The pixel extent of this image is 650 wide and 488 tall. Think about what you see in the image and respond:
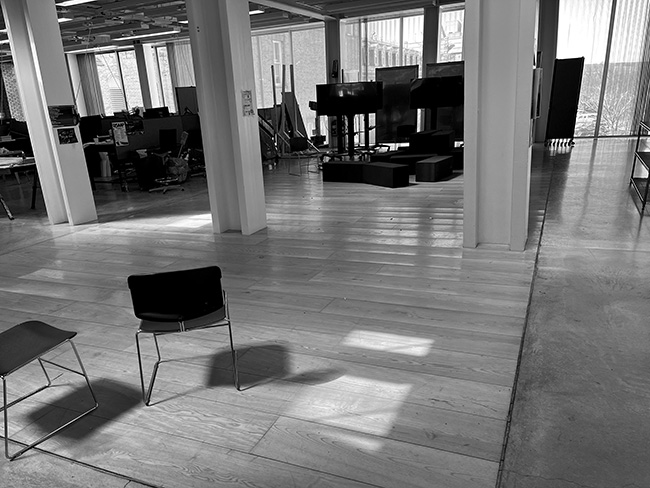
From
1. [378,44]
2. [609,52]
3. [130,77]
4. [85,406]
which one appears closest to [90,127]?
[378,44]

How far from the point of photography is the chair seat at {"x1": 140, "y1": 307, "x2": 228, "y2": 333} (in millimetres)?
2652

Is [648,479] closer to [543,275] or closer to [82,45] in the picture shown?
[543,275]

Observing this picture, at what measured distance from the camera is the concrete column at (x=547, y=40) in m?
12.2

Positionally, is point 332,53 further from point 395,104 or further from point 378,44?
point 395,104

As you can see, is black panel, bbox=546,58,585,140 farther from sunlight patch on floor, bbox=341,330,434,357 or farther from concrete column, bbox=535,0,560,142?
sunlight patch on floor, bbox=341,330,434,357

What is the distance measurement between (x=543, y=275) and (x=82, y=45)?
18447mm

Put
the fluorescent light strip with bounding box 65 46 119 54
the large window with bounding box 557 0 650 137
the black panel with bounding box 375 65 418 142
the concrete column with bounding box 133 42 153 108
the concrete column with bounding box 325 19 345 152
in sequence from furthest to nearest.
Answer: the fluorescent light strip with bounding box 65 46 119 54, the concrete column with bounding box 133 42 153 108, the concrete column with bounding box 325 19 345 152, the black panel with bounding box 375 65 418 142, the large window with bounding box 557 0 650 137

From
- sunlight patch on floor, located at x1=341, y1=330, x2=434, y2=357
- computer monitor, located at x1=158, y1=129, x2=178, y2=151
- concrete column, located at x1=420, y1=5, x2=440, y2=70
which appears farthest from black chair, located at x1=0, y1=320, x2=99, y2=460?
concrete column, located at x1=420, y1=5, x2=440, y2=70

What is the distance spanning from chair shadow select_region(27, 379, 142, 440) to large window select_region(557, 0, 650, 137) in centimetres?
1303

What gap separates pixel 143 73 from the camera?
1839 cm

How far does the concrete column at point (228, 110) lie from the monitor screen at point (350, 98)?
485 centimetres

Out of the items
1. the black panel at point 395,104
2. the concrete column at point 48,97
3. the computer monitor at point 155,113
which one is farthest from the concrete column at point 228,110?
the black panel at point 395,104

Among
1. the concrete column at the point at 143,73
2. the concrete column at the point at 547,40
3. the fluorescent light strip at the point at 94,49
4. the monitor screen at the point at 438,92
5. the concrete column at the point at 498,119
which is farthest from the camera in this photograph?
the fluorescent light strip at the point at 94,49

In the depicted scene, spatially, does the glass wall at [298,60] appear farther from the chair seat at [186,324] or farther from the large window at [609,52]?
the chair seat at [186,324]
